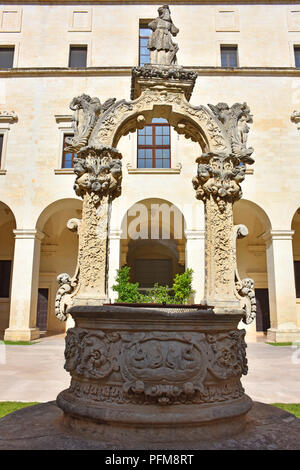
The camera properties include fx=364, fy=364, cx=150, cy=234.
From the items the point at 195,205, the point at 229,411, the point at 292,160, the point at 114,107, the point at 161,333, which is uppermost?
the point at 292,160

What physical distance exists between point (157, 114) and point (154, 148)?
33.6ft

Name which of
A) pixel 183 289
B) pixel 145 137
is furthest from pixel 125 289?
pixel 145 137

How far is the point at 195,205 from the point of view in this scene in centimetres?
A: 1308

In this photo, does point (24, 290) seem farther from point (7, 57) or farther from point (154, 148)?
point (7, 57)

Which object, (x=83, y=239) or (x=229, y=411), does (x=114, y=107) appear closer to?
(x=83, y=239)

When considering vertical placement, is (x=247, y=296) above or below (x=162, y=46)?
below

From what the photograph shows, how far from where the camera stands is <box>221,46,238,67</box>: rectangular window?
49.0 ft

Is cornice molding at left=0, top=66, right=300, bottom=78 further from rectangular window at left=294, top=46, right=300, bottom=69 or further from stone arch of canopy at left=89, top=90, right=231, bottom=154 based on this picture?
stone arch of canopy at left=89, top=90, right=231, bottom=154

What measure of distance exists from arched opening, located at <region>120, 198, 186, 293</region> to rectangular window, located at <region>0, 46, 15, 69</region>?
824 cm

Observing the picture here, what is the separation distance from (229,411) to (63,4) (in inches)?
672

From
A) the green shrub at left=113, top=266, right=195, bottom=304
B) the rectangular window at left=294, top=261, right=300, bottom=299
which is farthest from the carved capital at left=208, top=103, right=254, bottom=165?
the rectangular window at left=294, top=261, right=300, bottom=299

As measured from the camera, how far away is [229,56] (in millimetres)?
14992
